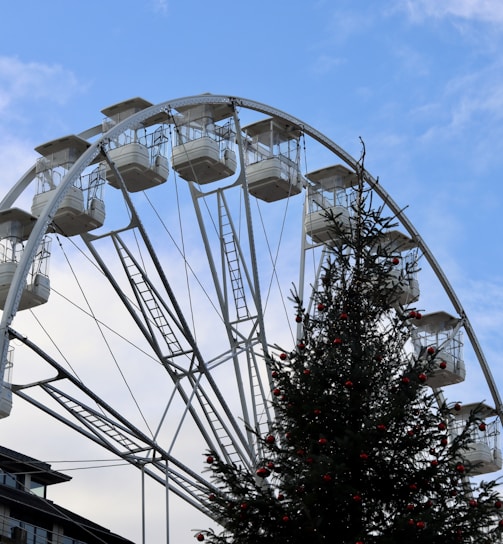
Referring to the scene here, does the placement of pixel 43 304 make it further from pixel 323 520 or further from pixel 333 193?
pixel 323 520

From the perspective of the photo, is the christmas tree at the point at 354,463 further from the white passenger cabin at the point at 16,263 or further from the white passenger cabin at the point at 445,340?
the white passenger cabin at the point at 445,340

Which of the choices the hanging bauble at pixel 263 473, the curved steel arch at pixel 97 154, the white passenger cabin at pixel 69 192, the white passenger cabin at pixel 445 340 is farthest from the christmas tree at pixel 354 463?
the white passenger cabin at pixel 445 340

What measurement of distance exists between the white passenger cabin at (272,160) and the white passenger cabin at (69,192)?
432 cm

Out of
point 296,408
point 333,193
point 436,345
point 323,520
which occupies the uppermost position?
point 333,193

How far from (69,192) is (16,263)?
5.54 feet

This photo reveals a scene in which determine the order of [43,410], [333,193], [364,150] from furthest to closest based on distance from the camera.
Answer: [333,193] < [43,410] < [364,150]

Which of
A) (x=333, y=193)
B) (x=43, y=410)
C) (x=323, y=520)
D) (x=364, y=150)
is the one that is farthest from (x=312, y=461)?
(x=333, y=193)

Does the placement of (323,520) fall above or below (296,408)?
below

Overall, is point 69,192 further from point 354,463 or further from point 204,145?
point 354,463

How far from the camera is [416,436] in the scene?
56.3ft

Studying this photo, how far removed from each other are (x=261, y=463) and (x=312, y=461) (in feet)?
2.65

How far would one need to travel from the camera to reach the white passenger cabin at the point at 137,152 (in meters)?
29.3

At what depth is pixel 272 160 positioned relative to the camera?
31828mm

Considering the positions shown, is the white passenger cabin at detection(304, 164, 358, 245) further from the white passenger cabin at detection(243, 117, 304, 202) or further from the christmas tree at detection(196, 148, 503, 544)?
the christmas tree at detection(196, 148, 503, 544)
